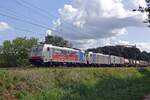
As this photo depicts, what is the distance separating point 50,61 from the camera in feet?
152

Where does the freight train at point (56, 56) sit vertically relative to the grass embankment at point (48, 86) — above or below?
above

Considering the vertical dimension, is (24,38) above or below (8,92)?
above

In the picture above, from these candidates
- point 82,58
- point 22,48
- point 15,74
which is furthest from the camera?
point 22,48

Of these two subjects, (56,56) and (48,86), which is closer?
(48,86)

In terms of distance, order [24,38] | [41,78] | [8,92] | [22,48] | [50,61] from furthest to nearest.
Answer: [24,38] < [22,48] < [50,61] < [41,78] < [8,92]

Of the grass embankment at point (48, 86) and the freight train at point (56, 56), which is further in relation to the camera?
the freight train at point (56, 56)

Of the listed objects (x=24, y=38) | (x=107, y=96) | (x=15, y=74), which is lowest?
(x=107, y=96)

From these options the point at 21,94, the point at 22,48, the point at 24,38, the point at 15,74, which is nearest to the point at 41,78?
the point at 15,74

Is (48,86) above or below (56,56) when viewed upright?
below

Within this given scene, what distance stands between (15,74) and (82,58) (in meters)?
40.4

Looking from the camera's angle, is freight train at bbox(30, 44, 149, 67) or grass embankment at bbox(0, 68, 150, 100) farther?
freight train at bbox(30, 44, 149, 67)

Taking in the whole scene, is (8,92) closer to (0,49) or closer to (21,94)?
(21,94)

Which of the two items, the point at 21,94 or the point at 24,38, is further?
the point at 24,38

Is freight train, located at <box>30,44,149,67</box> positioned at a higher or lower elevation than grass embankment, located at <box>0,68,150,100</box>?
higher
